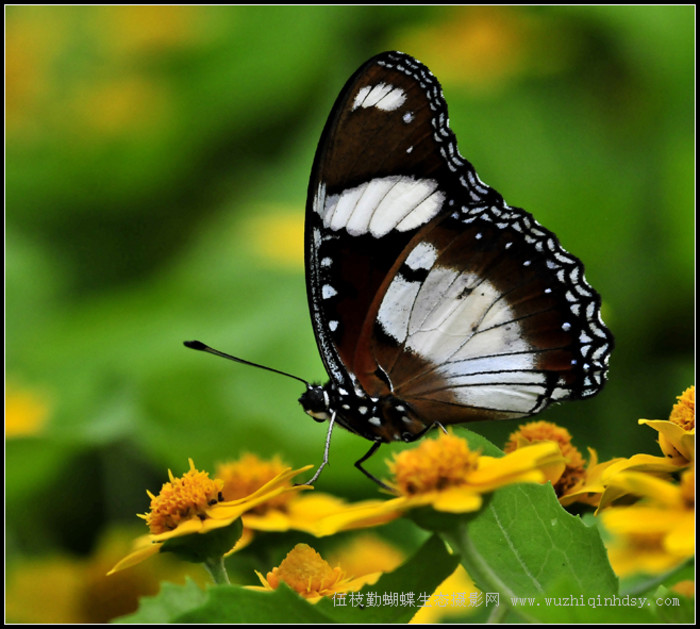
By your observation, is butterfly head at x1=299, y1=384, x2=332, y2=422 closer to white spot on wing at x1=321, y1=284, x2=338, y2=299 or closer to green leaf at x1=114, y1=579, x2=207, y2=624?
white spot on wing at x1=321, y1=284, x2=338, y2=299

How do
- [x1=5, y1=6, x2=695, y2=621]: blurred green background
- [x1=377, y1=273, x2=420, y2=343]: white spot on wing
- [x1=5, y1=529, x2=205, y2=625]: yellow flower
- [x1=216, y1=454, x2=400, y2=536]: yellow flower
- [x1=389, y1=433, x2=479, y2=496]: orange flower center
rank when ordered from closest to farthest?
[x1=389, y1=433, x2=479, y2=496]: orange flower center → [x1=216, y1=454, x2=400, y2=536]: yellow flower → [x1=377, y1=273, x2=420, y2=343]: white spot on wing → [x1=5, y1=529, x2=205, y2=625]: yellow flower → [x1=5, y1=6, x2=695, y2=621]: blurred green background

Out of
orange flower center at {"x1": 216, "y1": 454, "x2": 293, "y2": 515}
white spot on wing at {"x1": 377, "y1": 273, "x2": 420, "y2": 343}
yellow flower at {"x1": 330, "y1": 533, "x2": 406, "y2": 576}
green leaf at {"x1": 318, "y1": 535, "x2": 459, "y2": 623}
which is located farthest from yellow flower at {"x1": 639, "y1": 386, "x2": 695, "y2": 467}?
yellow flower at {"x1": 330, "y1": 533, "x2": 406, "y2": 576}

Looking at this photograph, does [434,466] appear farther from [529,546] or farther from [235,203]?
[235,203]

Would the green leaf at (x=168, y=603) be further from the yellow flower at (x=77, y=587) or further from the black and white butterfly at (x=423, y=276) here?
the yellow flower at (x=77, y=587)

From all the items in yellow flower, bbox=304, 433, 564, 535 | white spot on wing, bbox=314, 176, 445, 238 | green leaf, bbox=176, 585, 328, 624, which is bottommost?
green leaf, bbox=176, 585, 328, 624

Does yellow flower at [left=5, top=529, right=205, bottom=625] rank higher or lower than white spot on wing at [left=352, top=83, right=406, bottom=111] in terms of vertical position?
lower

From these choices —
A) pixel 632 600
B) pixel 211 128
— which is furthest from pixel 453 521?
pixel 211 128

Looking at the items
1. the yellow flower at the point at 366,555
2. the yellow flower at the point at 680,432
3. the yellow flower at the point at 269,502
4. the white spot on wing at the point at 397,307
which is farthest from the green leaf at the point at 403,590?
the yellow flower at the point at 366,555
